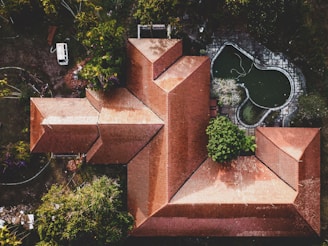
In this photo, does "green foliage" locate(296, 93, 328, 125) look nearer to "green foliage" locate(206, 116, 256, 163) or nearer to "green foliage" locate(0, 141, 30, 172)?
"green foliage" locate(206, 116, 256, 163)

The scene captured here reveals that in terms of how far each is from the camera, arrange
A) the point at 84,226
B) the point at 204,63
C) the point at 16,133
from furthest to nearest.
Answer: the point at 16,133 < the point at 204,63 < the point at 84,226

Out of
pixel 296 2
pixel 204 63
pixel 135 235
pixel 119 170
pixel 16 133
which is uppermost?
pixel 296 2

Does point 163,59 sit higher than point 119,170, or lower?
higher

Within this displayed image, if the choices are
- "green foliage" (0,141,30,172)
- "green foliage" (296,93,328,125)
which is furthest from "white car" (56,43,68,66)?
"green foliage" (296,93,328,125)

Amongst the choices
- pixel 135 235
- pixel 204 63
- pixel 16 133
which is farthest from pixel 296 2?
pixel 16 133

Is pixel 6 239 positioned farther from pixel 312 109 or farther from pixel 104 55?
pixel 312 109

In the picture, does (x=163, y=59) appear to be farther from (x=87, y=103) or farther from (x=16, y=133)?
(x=16, y=133)

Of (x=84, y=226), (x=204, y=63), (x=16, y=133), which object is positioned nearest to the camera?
(x=84, y=226)

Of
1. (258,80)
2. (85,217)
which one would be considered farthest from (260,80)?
(85,217)
